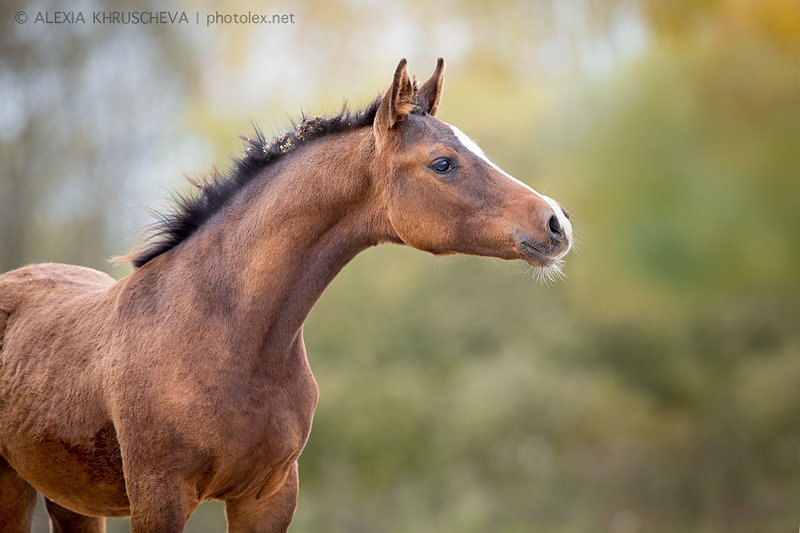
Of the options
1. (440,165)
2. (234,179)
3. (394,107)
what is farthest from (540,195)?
(234,179)

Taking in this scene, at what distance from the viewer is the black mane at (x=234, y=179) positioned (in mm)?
3184

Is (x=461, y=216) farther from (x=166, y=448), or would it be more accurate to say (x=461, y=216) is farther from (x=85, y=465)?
(x=85, y=465)

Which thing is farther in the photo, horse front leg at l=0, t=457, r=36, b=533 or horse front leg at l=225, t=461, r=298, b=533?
horse front leg at l=0, t=457, r=36, b=533

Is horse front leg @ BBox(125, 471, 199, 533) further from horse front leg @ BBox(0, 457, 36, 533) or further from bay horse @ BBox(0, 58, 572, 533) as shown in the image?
horse front leg @ BBox(0, 457, 36, 533)

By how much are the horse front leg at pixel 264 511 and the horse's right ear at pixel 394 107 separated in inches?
56.4

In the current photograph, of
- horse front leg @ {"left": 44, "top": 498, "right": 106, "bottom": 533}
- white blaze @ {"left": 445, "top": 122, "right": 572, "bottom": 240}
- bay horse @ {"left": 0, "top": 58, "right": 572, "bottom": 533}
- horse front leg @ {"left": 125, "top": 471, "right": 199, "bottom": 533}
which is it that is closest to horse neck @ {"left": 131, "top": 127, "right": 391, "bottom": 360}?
bay horse @ {"left": 0, "top": 58, "right": 572, "bottom": 533}

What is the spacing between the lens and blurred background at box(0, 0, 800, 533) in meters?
9.55

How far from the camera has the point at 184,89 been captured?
11094 millimetres

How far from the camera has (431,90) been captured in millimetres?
3160

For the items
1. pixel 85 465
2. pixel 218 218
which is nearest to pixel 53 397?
pixel 85 465

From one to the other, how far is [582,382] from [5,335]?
25.4 feet

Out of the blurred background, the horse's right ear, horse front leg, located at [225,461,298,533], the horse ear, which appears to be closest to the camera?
the horse's right ear

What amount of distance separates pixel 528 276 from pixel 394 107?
6935 millimetres

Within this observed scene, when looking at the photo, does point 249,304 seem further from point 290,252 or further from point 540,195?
point 540,195
